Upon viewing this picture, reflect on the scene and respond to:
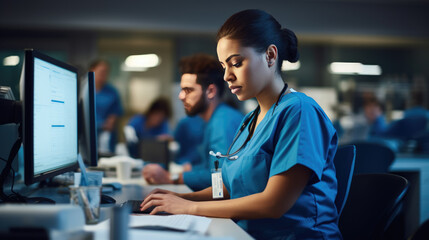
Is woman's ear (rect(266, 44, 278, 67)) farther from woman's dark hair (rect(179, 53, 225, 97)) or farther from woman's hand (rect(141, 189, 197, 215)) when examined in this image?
woman's dark hair (rect(179, 53, 225, 97))

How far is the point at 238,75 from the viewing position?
1202mm

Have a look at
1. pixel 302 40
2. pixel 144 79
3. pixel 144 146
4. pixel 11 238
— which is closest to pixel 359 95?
pixel 302 40

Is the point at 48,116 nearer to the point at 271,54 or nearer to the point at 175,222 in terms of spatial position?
the point at 175,222

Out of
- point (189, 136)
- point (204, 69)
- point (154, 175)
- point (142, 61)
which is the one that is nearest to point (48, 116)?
point (154, 175)

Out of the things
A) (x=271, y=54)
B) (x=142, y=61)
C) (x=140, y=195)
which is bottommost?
(x=140, y=195)

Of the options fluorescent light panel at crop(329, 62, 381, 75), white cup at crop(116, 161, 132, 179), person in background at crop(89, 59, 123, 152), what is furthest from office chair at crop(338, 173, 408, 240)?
fluorescent light panel at crop(329, 62, 381, 75)

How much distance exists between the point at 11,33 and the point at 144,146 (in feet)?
12.3

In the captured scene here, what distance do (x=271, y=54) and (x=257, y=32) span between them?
0.26 ft

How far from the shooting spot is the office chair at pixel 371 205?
1062 mm

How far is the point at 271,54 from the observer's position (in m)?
1.20

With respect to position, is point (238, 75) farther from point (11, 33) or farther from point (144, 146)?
point (11, 33)

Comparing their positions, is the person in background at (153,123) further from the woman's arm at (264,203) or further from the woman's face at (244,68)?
the woman's arm at (264,203)

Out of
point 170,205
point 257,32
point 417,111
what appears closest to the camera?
point 170,205

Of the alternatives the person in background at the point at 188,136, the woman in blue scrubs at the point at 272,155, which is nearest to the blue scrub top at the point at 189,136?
the person in background at the point at 188,136
